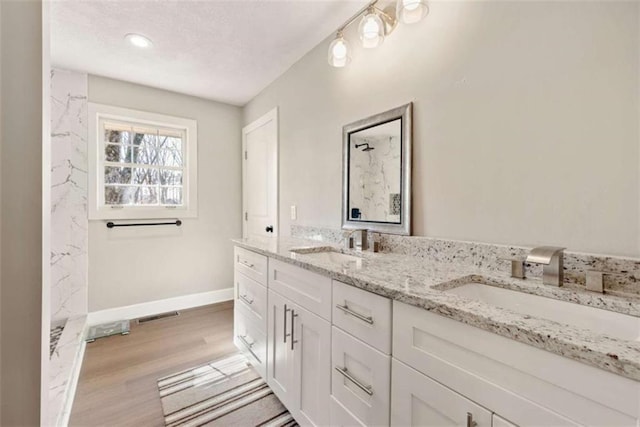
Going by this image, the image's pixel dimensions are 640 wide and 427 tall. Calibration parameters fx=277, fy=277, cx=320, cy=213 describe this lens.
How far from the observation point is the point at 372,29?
1.54m

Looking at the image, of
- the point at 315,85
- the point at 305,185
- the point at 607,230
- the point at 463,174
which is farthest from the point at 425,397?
the point at 315,85

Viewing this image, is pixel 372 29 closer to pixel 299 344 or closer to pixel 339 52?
pixel 339 52

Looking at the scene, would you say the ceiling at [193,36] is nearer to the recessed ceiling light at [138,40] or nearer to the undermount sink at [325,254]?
the recessed ceiling light at [138,40]

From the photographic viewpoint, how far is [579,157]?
979 mm

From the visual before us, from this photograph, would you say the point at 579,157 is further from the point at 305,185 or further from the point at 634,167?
the point at 305,185

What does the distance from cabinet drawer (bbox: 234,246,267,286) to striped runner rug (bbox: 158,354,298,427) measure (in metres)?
0.69

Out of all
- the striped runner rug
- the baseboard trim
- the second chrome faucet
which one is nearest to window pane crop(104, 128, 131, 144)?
the baseboard trim

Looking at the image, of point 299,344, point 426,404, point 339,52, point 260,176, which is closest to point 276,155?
point 260,176

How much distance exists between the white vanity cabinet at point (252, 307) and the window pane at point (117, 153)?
72.2 inches

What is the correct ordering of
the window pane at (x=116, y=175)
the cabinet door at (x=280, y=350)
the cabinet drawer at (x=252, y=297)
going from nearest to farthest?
1. the cabinet door at (x=280, y=350)
2. the cabinet drawer at (x=252, y=297)
3. the window pane at (x=116, y=175)

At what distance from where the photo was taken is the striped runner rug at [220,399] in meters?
1.51

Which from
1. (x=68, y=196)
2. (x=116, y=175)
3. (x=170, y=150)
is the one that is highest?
(x=170, y=150)

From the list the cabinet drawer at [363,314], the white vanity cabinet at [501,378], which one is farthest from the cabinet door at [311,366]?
the white vanity cabinet at [501,378]

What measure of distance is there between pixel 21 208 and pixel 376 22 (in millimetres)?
1692
